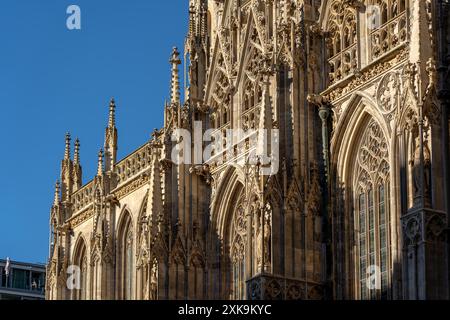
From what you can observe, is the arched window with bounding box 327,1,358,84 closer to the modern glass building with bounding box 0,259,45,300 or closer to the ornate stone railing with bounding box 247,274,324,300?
the ornate stone railing with bounding box 247,274,324,300

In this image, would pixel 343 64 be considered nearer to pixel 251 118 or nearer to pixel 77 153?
pixel 251 118

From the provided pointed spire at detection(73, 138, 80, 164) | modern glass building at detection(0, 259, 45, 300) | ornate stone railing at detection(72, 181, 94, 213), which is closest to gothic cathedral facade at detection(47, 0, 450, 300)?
ornate stone railing at detection(72, 181, 94, 213)

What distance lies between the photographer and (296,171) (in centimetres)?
4378

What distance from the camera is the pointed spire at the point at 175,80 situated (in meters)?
52.2

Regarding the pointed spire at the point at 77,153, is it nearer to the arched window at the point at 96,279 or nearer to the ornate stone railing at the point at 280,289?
the arched window at the point at 96,279

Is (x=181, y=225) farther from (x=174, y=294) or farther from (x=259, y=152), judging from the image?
(x=259, y=152)

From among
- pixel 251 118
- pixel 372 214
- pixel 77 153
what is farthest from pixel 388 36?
pixel 77 153

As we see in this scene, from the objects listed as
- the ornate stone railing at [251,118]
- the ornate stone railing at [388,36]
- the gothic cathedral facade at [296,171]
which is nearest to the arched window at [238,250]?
the gothic cathedral facade at [296,171]

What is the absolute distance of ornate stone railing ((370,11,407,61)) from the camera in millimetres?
41688

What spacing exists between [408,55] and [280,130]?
6.39 meters

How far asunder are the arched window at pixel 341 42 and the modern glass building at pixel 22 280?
Result: 162 ft

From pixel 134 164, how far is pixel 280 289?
54.8 ft

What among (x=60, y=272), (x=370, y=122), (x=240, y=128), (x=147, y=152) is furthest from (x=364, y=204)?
(x=60, y=272)

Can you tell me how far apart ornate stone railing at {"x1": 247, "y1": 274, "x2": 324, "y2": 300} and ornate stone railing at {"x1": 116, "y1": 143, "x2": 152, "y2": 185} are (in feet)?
47.6
